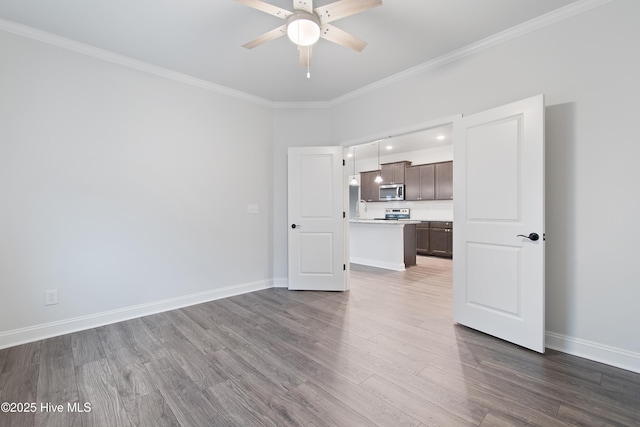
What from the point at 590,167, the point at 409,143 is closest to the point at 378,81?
the point at 590,167

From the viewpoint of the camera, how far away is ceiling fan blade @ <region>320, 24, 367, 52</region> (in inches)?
80.7

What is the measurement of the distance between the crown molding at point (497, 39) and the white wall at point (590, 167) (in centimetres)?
5

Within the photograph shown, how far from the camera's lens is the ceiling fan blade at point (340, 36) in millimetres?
2051

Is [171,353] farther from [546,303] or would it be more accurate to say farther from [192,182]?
[546,303]

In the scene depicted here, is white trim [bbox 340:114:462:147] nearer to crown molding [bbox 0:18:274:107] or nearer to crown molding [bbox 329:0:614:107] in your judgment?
crown molding [bbox 329:0:614:107]

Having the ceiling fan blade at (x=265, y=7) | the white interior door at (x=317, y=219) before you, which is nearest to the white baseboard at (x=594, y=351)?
the white interior door at (x=317, y=219)

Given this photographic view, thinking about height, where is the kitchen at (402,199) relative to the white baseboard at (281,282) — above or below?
above

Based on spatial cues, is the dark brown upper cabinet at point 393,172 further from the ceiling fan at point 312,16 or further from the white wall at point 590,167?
the ceiling fan at point 312,16

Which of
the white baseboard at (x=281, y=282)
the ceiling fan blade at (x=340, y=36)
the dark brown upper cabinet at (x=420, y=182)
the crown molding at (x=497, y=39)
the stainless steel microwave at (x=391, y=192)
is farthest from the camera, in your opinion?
the stainless steel microwave at (x=391, y=192)

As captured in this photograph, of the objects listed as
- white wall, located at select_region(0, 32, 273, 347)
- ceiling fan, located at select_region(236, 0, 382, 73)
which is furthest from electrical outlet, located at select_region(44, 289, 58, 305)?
ceiling fan, located at select_region(236, 0, 382, 73)

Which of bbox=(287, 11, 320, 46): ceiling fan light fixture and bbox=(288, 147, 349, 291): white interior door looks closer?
bbox=(287, 11, 320, 46): ceiling fan light fixture

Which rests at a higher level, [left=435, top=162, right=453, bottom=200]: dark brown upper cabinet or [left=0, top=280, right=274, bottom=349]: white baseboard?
[left=435, top=162, right=453, bottom=200]: dark brown upper cabinet

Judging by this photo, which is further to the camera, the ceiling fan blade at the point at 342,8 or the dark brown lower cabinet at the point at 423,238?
the dark brown lower cabinet at the point at 423,238

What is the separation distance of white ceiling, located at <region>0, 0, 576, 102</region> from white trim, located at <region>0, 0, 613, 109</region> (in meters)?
0.06
